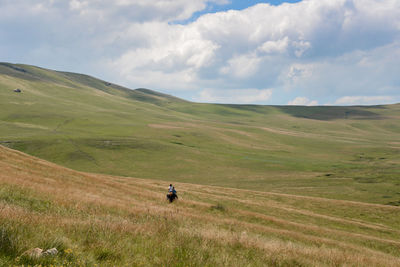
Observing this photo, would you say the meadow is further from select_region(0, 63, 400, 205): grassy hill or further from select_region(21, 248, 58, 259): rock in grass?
select_region(0, 63, 400, 205): grassy hill

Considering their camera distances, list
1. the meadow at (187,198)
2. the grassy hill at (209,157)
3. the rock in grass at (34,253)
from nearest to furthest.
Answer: the rock in grass at (34,253), the meadow at (187,198), the grassy hill at (209,157)

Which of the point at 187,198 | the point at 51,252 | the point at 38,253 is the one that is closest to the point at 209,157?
the point at 187,198

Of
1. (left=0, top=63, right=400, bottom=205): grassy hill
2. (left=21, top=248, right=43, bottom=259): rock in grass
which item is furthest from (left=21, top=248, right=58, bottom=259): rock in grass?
(left=0, top=63, right=400, bottom=205): grassy hill

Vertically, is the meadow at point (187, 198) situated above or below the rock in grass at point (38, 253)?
below

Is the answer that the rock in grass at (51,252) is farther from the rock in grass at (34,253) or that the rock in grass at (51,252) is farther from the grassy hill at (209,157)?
the grassy hill at (209,157)

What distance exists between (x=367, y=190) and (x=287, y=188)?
23073 millimetres

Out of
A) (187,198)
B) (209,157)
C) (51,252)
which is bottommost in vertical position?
(209,157)

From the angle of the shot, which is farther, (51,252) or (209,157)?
(209,157)

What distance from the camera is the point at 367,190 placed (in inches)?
3524

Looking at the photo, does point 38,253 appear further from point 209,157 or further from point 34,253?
point 209,157

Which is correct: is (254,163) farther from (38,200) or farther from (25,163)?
(38,200)

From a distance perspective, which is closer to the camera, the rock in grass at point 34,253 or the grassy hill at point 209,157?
the rock in grass at point 34,253

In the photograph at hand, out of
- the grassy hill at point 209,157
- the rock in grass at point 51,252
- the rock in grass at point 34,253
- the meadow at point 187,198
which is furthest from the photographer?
the grassy hill at point 209,157

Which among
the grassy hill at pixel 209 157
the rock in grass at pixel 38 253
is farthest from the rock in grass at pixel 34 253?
the grassy hill at pixel 209 157
